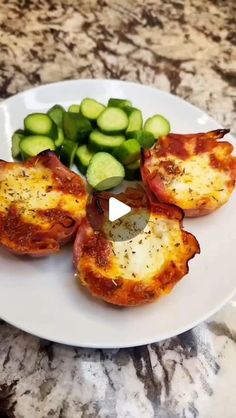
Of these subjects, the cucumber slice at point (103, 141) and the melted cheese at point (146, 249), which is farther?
the cucumber slice at point (103, 141)

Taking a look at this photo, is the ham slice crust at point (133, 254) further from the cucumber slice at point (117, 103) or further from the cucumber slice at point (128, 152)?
the cucumber slice at point (117, 103)

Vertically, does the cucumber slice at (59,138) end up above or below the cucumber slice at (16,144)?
above

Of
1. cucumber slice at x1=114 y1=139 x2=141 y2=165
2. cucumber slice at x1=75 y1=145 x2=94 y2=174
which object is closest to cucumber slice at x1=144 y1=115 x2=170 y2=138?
cucumber slice at x1=114 y1=139 x2=141 y2=165

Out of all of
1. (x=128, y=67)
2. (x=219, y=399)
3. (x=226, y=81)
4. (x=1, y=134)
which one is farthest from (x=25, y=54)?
(x=219, y=399)

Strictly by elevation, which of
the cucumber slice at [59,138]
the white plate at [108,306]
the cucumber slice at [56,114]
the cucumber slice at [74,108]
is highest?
the cucumber slice at [74,108]

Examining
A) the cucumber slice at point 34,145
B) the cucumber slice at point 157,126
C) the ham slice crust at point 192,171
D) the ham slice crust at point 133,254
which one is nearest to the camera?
the ham slice crust at point 133,254

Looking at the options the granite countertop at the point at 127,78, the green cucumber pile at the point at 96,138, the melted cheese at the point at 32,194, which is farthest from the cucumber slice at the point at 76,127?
the granite countertop at the point at 127,78

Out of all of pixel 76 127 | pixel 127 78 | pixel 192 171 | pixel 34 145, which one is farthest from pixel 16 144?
pixel 127 78

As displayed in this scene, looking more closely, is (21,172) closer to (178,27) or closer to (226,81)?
(226,81)
